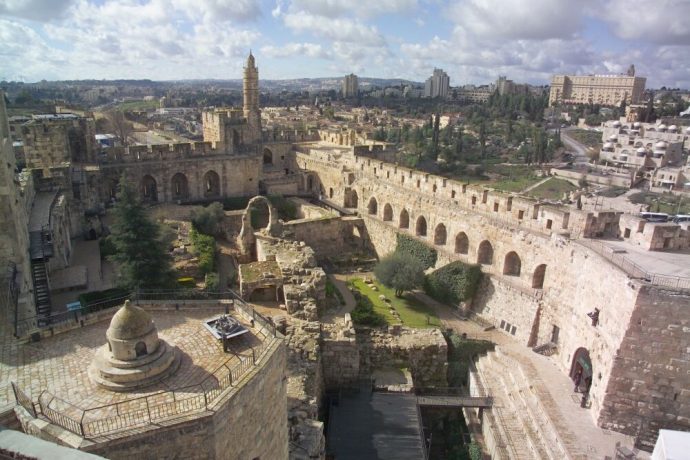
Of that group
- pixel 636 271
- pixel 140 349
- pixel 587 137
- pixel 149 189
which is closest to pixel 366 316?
pixel 636 271

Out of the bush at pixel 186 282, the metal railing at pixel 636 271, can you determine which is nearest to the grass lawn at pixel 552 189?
the metal railing at pixel 636 271

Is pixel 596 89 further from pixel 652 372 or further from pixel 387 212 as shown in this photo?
pixel 652 372

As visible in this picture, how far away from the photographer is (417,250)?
900 inches

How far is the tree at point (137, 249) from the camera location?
1625 centimetres

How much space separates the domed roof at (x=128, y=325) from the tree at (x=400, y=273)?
13.6 m

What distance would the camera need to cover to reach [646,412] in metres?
13.0

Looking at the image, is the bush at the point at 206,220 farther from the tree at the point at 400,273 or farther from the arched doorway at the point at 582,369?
the arched doorway at the point at 582,369

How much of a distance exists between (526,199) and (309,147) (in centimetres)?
1905

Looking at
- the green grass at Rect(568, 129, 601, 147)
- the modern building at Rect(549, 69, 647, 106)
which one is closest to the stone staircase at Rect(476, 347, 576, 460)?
the green grass at Rect(568, 129, 601, 147)

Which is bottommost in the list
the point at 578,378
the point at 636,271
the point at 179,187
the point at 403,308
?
the point at 403,308

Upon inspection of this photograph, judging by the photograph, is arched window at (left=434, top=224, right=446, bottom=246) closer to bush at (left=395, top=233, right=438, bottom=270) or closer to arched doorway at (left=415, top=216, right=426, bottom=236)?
bush at (left=395, top=233, right=438, bottom=270)

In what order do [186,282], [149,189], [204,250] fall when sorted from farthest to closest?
1. [149,189]
2. [204,250]
3. [186,282]

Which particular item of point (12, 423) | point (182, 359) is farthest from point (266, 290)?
point (12, 423)

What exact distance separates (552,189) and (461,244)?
Result: 41279mm
